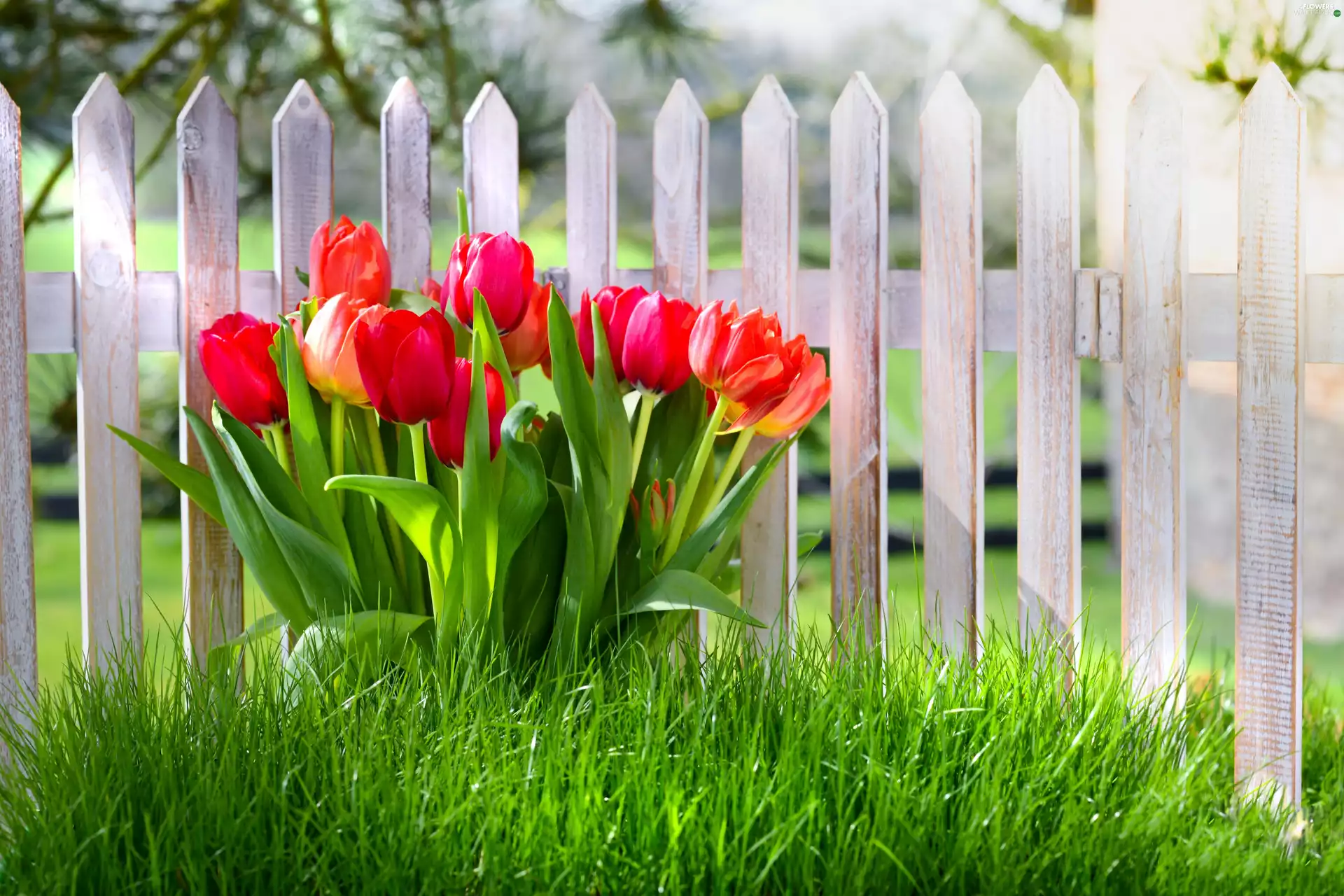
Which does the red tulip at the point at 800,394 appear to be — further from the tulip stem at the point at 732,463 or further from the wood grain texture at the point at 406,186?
the wood grain texture at the point at 406,186

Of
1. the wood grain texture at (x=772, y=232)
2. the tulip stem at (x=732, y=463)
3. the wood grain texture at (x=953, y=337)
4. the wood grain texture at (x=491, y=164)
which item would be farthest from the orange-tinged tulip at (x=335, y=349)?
the wood grain texture at (x=953, y=337)

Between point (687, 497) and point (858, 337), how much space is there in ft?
1.68

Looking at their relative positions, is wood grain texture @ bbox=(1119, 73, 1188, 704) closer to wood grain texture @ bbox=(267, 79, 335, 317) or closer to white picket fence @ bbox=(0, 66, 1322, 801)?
white picket fence @ bbox=(0, 66, 1322, 801)

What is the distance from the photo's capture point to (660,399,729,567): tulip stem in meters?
1.42

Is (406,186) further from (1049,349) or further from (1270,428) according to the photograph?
(1270,428)

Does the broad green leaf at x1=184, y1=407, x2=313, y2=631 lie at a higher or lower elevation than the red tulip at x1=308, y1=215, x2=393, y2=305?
lower

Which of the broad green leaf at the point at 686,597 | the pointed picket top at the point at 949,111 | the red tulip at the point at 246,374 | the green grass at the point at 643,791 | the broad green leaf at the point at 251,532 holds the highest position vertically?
the pointed picket top at the point at 949,111

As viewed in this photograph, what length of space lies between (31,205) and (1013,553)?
3.74 meters

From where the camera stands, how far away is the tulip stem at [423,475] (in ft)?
4.20

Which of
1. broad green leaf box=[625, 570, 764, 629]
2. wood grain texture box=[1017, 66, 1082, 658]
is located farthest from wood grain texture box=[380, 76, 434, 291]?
wood grain texture box=[1017, 66, 1082, 658]

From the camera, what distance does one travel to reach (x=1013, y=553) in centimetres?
484

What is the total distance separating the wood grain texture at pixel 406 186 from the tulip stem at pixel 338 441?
0.44 m

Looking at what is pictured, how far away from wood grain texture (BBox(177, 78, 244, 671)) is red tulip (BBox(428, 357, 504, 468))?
683mm

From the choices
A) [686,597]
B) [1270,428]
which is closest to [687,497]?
[686,597]
